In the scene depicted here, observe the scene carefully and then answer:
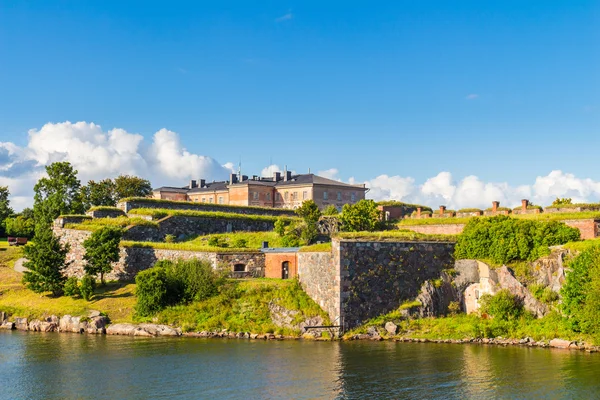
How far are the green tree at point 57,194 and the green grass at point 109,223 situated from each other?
12.0 m

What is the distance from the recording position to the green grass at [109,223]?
181 feet

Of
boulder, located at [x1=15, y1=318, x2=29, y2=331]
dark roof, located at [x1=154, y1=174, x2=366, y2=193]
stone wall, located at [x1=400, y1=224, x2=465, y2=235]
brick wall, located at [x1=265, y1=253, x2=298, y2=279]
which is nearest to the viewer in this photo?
boulder, located at [x1=15, y1=318, x2=29, y2=331]

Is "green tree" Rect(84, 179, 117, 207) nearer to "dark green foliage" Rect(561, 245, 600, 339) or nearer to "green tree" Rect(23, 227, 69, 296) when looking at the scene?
"green tree" Rect(23, 227, 69, 296)

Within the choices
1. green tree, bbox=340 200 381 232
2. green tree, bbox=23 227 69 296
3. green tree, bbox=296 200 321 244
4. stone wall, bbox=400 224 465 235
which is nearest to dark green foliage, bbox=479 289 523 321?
stone wall, bbox=400 224 465 235

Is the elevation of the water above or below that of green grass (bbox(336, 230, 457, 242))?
below

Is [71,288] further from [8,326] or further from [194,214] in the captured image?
[194,214]

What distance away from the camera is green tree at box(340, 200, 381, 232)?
55562mm

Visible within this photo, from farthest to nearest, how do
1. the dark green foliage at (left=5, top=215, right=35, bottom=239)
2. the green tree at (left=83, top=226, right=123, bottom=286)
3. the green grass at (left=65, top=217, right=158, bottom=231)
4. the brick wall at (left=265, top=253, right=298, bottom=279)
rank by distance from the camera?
1. the dark green foliage at (left=5, top=215, right=35, bottom=239)
2. the green grass at (left=65, top=217, right=158, bottom=231)
3. the green tree at (left=83, top=226, right=123, bottom=286)
4. the brick wall at (left=265, top=253, right=298, bottom=279)

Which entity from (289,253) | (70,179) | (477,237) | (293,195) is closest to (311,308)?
(289,253)

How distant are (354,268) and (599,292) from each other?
12.8 metres

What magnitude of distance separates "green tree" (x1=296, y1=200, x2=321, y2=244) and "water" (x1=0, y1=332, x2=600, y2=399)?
17.5 metres

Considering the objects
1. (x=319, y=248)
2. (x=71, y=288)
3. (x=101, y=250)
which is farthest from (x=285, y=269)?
(x=71, y=288)

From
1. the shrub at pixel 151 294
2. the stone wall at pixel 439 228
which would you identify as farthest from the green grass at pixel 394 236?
Answer: the shrub at pixel 151 294

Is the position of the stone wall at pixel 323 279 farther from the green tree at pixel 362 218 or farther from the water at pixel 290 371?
the green tree at pixel 362 218
